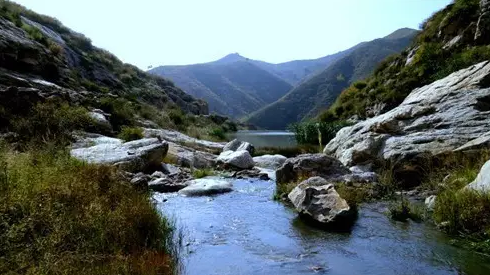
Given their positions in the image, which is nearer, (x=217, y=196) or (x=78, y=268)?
(x=78, y=268)

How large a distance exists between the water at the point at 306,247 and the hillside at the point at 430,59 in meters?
15.5

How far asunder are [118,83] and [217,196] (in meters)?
35.9

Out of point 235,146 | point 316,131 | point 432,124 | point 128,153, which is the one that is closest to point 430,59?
point 316,131

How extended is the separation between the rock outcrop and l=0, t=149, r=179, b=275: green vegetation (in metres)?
8.96

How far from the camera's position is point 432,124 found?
43.8ft

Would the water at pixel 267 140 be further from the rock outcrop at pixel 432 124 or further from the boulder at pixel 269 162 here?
the rock outcrop at pixel 432 124

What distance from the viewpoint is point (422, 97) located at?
15.5m

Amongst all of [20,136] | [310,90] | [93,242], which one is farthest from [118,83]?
[310,90]

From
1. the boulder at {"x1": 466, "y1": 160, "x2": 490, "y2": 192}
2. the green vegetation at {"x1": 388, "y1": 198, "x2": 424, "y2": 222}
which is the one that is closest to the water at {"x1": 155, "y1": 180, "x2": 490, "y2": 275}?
the green vegetation at {"x1": 388, "y1": 198, "x2": 424, "y2": 222}

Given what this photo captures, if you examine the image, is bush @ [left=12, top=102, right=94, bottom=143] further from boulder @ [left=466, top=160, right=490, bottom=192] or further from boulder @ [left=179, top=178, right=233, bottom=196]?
Answer: boulder @ [left=466, top=160, right=490, bottom=192]

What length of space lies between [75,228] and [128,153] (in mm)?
9088

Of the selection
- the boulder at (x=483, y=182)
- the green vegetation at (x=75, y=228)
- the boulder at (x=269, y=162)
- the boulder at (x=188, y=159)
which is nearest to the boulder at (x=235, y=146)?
the boulder at (x=269, y=162)

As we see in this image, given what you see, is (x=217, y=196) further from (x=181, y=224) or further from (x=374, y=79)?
(x=374, y=79)

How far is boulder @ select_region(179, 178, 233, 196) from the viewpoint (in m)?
12.0
